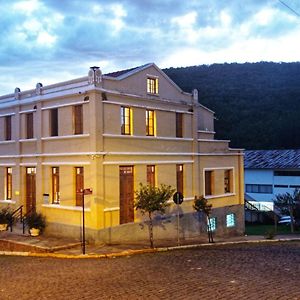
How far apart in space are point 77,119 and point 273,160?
126 feet

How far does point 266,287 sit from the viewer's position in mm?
11656

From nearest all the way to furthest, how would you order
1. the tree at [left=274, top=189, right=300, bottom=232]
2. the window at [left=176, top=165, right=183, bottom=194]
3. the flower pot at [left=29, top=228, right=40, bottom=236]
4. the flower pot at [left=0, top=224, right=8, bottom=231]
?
1. the flower pot at [left=29, top=228, right=40, bottom=236]
2. the flower pot at [left=0, top=224, right=8, bottom=231]
3. the window at [left=176, top=165, right=183, bottom=194]
4. the tree at [left=274, top=189, right=300, bottom=232]

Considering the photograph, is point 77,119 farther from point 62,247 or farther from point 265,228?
point 265,228

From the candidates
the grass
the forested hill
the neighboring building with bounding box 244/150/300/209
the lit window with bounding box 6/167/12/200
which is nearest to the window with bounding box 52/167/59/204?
the lit window with bounding box 6/167/12/200

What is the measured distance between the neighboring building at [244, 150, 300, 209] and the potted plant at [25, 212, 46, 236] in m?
Result: 35.9

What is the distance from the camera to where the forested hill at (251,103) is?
2889 inches

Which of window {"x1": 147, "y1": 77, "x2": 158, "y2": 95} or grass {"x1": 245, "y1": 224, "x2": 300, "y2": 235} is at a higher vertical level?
window {"x1": 147, "y1": 77, "x2": 158, "y2": 95}

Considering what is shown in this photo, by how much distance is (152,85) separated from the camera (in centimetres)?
2578

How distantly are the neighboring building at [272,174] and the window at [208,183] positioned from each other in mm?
26354

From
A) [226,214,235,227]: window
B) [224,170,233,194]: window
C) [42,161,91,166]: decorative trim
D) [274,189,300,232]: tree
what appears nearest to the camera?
[42,161,91,166]: decorative trim

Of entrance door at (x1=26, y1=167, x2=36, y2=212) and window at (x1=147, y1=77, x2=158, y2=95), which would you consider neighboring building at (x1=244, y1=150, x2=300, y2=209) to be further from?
entrance door at (x1=26, y1=167, x2=36, y2=212)

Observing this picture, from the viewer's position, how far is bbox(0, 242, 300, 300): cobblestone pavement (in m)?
11.1

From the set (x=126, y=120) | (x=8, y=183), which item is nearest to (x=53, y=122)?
(x=126, y=120)

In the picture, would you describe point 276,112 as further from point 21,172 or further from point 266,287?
point 266,287
